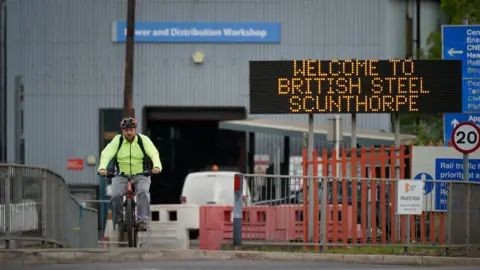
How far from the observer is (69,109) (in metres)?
39.4

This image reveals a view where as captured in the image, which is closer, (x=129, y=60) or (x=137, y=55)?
(x=129, y=60)

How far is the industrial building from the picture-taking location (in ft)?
127

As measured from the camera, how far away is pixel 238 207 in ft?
53.9

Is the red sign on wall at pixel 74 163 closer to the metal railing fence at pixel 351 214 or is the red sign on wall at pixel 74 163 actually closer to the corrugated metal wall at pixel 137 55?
the corrugated metal wall at pixel 137 55

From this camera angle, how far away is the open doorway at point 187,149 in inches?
1639

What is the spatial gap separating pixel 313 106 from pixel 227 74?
20.8m

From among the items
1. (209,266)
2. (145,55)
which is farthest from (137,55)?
(209,266)

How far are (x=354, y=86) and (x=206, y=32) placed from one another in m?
20.6

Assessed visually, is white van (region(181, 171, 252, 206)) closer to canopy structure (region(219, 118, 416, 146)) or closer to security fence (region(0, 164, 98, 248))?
canopy structure (region(219, 118, 416, 146))

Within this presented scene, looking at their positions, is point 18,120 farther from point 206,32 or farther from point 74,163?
point 206,32

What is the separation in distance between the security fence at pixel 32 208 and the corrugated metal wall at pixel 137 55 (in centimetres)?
2158

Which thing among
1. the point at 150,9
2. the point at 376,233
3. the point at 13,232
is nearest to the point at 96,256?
the point at 13,232

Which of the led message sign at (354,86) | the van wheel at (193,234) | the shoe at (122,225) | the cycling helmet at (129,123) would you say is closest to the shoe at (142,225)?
the shoe at (122,225)

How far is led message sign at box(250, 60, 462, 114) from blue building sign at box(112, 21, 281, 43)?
1994 centimetres
